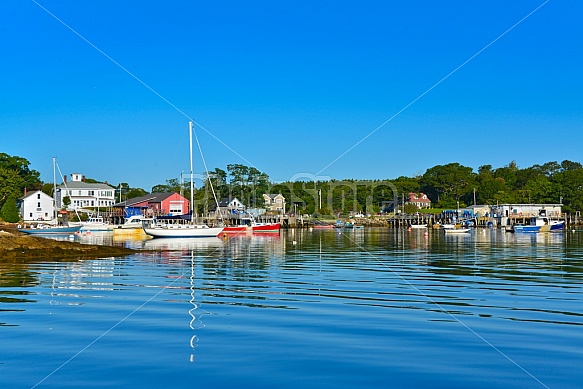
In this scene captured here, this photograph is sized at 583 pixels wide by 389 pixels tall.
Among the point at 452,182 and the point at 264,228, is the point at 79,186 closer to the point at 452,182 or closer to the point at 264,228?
the point at 264,228

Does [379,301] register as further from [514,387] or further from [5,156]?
[5,156]

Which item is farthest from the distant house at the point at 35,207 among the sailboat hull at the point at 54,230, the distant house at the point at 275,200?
the distant house at the point at 275,200

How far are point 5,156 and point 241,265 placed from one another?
378 ft

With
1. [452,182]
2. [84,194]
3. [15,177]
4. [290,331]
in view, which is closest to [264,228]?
[15,177]

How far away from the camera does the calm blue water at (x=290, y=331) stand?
10047 millimetres

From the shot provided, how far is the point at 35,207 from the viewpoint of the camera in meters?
128

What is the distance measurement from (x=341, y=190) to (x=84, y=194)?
79.9 metres

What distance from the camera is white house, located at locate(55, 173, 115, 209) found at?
5655 inches

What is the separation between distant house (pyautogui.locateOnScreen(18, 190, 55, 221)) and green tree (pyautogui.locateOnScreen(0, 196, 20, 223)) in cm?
784

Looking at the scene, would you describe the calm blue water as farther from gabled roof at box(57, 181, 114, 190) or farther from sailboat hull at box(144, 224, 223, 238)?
gabled roof at box(57, 181, 114, 190)

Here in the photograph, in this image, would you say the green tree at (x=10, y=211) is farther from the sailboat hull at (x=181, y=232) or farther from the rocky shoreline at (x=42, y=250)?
the rocky shoreline at (x=42, y=250)

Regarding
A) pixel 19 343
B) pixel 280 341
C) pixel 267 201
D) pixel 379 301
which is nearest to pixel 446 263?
pixel 379 301

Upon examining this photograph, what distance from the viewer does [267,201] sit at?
186000mm

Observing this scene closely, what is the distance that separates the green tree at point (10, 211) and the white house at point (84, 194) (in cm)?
2206
